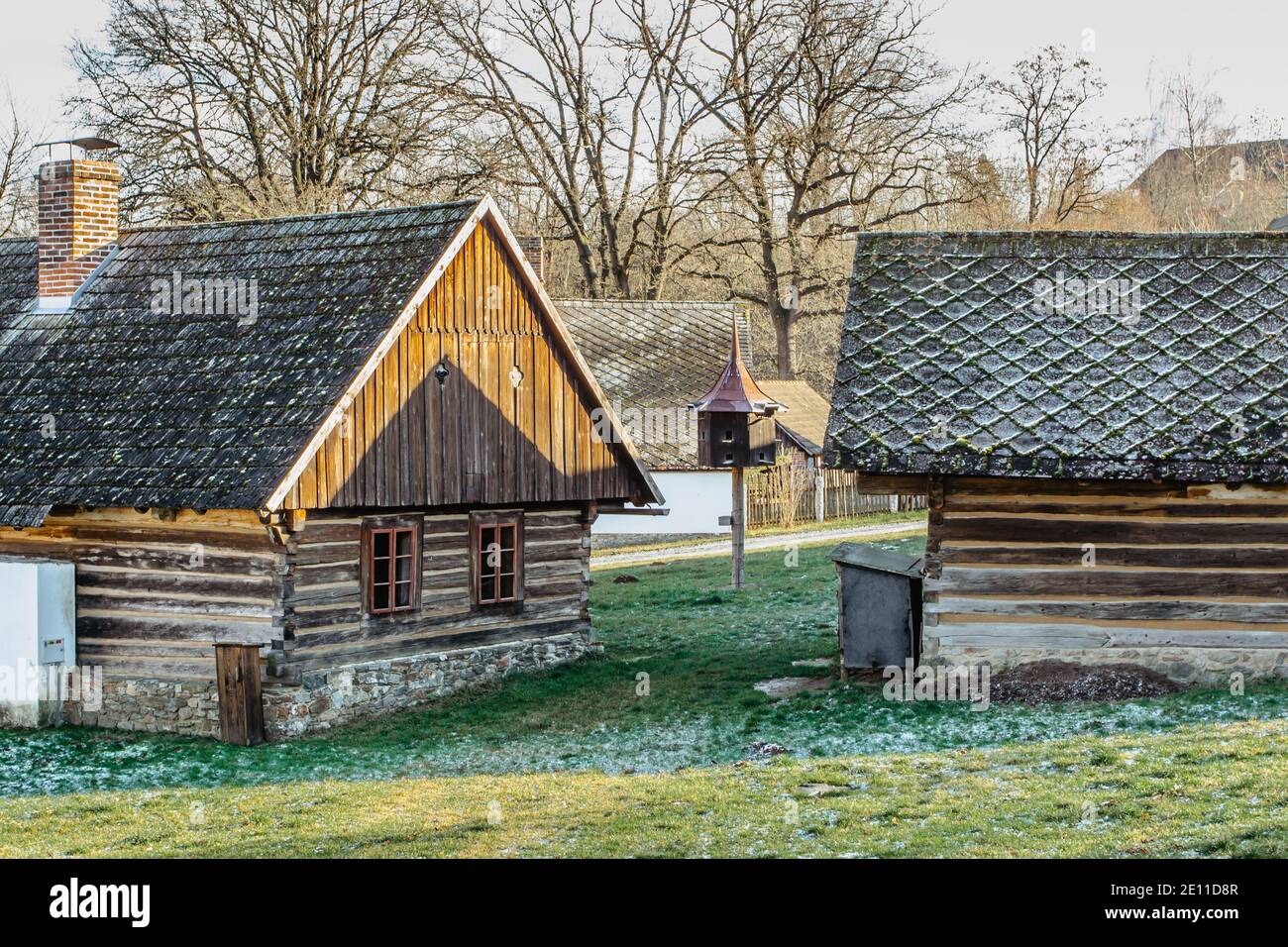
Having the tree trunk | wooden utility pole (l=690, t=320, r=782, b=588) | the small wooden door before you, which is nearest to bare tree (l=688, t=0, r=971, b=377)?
the tree trunk

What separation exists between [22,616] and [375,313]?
543cm

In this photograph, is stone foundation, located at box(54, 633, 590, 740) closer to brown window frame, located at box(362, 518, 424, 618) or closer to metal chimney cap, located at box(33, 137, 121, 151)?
brown window frame, located at box(362, 518, 424, 618)

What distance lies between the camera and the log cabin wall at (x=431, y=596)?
17469mm

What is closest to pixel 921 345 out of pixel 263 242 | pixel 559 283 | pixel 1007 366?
pixel 1007 366

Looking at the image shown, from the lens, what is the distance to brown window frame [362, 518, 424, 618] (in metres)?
18.3

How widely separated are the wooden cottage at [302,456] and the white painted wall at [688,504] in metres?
15.1

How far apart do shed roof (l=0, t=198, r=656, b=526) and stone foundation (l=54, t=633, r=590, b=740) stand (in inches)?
89.1

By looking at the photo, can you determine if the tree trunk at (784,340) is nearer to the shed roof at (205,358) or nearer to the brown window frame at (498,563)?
the shed roof at (205,358)

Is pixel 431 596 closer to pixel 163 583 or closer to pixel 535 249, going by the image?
pixel 163 583

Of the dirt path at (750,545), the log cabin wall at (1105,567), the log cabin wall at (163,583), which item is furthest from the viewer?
the dirt path at (750,545)

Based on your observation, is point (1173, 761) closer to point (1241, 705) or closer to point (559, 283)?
point (1241, 705)

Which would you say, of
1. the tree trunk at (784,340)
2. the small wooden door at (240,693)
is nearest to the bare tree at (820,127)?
the tree trunk at (784,340)

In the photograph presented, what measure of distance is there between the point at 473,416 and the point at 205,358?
347 centimetres

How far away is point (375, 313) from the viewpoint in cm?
1842
